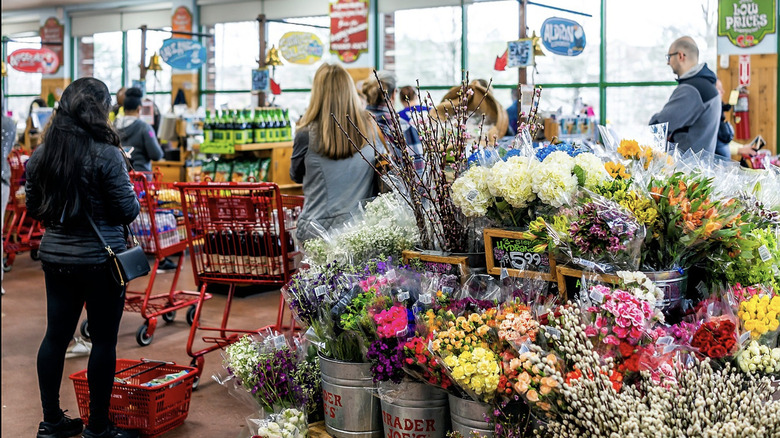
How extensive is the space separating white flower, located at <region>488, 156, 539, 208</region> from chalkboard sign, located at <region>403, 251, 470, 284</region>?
0.29 m

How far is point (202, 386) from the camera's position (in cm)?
438

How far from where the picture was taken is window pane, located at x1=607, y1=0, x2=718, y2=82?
10.4m

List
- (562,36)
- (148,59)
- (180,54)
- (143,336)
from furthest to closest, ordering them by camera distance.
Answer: (148,59) < (180,54) < (562,36) < (143,336)

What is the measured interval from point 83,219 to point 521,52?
14.5ft

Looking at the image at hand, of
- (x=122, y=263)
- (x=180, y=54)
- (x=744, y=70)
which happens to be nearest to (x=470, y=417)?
(x=122, y=263)

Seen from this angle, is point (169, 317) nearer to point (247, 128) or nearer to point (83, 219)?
point (247, 128)

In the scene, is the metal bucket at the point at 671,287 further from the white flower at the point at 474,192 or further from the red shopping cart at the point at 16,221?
the red shopping cart at the point at 16,221

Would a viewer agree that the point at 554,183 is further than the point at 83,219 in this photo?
No

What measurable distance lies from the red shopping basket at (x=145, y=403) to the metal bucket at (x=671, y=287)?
2.21 metres

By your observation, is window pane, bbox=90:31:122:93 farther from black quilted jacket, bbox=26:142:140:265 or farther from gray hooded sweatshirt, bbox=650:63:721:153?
black quilted jacket, bbox=26:142:140:265

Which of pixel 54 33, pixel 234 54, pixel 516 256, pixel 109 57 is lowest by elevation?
pixel 516 256

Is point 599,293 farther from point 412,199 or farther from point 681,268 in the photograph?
point 412,199

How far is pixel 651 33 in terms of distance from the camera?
35.8 ft

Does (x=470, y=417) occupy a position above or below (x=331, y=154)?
below
